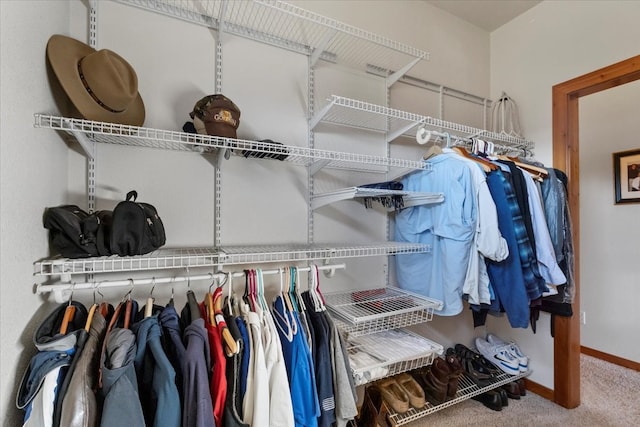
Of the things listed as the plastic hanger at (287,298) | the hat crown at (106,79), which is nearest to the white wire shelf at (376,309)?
the plastic hanger at (287,298)

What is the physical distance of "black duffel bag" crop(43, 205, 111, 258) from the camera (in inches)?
34.5

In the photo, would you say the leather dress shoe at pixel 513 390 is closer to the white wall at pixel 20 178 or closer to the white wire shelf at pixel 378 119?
the white wire shelf at pixel 378 119

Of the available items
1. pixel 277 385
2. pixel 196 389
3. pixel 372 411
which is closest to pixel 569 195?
pixel 372 411

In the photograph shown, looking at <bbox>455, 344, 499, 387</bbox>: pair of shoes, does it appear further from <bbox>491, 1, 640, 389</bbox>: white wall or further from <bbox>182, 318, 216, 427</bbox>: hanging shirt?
<bbox>182, 318, 216, 427</bbox>: hanging shirt

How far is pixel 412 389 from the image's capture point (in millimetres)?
1691

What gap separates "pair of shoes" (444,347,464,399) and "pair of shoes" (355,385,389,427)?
422mm

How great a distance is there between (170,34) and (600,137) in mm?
3791

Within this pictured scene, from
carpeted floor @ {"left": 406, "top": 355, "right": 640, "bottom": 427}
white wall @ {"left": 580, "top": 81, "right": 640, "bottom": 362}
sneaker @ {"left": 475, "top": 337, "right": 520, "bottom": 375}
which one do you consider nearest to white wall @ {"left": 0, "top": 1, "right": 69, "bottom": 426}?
carpeted floor @ {"left": 406, "top": 355, "right": 640, "bottom": 427}

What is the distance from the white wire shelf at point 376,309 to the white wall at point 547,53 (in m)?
1.23

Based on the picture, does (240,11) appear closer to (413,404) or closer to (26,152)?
(26,152)

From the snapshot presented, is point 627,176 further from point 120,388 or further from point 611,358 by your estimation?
point 120,388

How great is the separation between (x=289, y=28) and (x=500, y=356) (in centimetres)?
253

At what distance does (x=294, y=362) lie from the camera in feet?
3.46

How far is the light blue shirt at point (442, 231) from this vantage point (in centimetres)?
150
